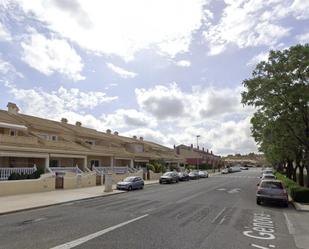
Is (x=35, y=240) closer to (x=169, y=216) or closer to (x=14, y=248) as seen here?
(x=14, y=248)

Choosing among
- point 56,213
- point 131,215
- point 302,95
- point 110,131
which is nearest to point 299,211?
point 302,95

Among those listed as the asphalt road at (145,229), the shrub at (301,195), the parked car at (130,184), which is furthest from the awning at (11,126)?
the shrub at (301,195)

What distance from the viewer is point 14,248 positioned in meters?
9.31

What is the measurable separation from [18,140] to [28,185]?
20.1 ft

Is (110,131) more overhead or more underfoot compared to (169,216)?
more overhead

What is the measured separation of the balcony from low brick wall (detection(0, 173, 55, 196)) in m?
4.21

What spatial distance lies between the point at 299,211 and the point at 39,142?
2374 cm

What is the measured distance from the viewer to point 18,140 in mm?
31266

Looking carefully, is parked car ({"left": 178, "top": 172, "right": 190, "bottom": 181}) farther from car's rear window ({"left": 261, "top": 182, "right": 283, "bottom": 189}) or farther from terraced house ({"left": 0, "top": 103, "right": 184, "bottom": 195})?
car's rear window ({"left": 261, "top": 182, "right": 283, "bottom": 189})

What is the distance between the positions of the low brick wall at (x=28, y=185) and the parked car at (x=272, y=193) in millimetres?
15495

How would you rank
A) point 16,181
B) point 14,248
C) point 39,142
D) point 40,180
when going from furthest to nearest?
point 39,142 → point 40,180 → point 16,181 → point 14,248

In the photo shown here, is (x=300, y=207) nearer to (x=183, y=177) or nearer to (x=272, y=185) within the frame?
(x=272, y=185)

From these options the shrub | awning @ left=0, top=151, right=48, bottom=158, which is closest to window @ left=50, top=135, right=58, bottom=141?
awning @ left=0, top=151, right=48, bottom=158

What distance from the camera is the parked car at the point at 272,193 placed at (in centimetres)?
2116
